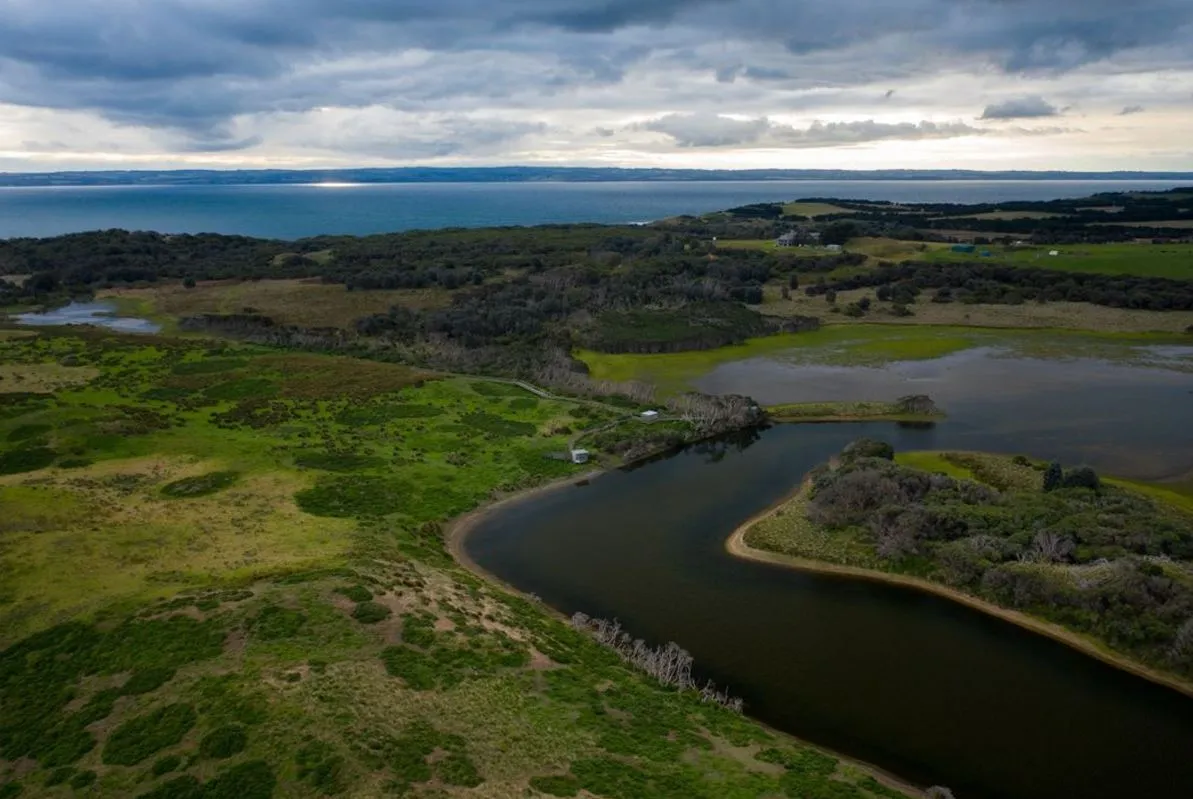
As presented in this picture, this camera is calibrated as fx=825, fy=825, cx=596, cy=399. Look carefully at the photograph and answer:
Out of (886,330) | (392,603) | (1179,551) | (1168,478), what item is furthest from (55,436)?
(886,330)

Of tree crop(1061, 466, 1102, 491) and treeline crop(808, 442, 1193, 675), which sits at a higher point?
tree crop(1061, 466, 1102, 491)

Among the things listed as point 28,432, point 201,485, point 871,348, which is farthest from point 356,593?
point 871,348

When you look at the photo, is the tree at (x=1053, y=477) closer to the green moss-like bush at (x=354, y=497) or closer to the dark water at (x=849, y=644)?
the dark water at (x=849, y=644)

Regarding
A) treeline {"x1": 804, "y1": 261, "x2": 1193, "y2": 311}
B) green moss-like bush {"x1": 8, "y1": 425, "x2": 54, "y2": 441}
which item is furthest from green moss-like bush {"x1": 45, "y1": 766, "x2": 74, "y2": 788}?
treeline {"x1": 804, "y1": 261, "x2": 1193, "y2": 311}

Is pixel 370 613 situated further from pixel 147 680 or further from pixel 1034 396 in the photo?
pixel 1034 396

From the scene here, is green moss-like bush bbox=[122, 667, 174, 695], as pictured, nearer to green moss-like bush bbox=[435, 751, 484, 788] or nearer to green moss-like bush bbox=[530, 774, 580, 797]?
green moss-like bush bbox=[435, 751, 484, 788]
